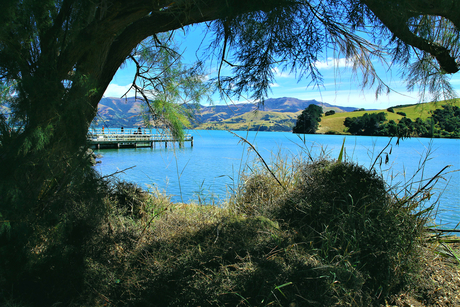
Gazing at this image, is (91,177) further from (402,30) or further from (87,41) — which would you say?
(402,30)

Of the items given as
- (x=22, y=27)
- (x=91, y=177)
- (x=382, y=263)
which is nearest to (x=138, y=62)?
(x=22, y=27)

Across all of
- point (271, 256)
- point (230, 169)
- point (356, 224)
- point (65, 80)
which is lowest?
point (230, 169)

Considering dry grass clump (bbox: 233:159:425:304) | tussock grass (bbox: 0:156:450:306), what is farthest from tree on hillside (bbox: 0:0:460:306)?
dry grass clump (bbox: 233:159:425:304)

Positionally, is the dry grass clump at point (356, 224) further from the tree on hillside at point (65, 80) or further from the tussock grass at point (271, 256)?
the tree on hillside at point (65, 80)

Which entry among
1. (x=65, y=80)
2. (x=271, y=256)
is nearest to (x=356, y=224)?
(x=271, y=256)

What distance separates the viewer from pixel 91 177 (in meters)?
1.91

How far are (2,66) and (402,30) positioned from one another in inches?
111

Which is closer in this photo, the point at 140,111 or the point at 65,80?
the point at 65,80

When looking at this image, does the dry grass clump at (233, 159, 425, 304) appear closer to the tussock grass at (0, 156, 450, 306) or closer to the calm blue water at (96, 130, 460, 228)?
the tussock grass at (0, 156, 450, 306)

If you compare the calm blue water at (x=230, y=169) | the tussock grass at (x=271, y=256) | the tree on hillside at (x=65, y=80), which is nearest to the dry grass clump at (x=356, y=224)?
the tussock grass at (x=271, y=256)

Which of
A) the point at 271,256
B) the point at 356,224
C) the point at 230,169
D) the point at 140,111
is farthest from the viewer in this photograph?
the point at 230,169

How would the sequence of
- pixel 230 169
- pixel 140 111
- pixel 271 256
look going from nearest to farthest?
pixel 271 256
pixel 140 111
pixel 230 169

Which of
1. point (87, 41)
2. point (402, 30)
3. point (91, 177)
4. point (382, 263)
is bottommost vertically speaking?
point (382, 263)

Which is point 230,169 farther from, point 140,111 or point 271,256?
point 271,256
